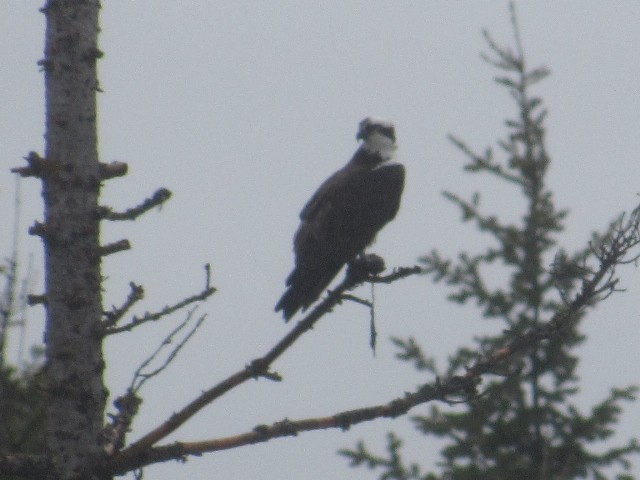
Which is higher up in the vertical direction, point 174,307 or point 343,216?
point 343,216

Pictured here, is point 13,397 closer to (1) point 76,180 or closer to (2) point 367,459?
(2) point 367,459

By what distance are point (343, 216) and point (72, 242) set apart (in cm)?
369

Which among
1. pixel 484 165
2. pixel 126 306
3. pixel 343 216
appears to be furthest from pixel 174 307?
pixel 484 165

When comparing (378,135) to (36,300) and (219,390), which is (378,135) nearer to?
(36,300)

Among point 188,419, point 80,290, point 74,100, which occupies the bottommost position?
point 188,419

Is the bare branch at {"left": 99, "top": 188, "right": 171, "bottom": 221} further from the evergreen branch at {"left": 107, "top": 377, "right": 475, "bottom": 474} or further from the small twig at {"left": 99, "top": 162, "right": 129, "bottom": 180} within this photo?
the evergreen branch at {"left": 107, "top": 377, "right": 475, "bottom": 474}

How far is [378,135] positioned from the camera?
962 cm

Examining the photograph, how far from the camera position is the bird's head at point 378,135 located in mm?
9562

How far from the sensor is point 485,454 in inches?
A: 451

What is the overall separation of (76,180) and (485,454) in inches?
292

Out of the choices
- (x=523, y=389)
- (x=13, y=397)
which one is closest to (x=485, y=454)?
(x=523, y=389)

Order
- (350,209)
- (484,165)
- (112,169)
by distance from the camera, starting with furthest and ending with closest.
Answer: (484,165)
(350,209)
(112,169)

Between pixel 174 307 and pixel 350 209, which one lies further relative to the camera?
pixel 350 209

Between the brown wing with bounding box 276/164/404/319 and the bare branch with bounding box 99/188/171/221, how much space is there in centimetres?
190
